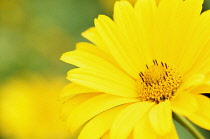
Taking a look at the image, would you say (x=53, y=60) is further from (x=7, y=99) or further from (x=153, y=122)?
(x=153, y=122)

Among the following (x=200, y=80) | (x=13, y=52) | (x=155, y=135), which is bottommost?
(x=155, y=135)

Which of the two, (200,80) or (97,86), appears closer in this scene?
(200,80)

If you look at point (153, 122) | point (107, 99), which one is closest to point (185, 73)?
point (107, 99)

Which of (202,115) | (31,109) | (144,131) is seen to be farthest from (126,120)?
(31,109)

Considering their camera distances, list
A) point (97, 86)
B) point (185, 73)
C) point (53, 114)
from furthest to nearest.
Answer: point (53, 114) → point (185, 73) → point (97, 86)

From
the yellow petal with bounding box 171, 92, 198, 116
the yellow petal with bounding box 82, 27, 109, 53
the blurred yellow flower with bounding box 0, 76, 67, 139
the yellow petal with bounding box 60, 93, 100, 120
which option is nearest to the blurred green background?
the blurred yellow flower with bounding box 0, 76, 67, 139

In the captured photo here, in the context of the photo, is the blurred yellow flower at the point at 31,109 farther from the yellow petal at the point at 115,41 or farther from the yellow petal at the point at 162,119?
the yellow petal at the point at 162,119

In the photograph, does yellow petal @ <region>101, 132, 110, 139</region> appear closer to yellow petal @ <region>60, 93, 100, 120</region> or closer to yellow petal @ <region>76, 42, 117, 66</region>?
yellow petal @ <region>60, 93, 100, 120</region>
